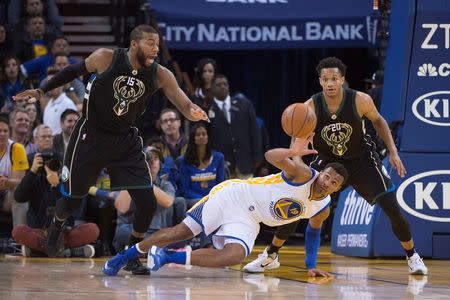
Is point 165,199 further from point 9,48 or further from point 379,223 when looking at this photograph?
point 9,48

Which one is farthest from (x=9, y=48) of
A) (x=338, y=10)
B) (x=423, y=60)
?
(x=423, y=60)

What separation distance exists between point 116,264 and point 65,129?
13.2 feet

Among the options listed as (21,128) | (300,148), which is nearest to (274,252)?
A: (300,148)

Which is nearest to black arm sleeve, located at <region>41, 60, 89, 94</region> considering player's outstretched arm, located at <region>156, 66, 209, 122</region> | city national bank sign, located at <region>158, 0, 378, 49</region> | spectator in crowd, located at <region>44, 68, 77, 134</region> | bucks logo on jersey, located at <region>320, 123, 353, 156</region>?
player's outstretched arm, located at <region>156, 66, 209, 122</region>

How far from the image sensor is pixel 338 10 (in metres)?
16.2

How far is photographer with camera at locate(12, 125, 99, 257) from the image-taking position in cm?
1127

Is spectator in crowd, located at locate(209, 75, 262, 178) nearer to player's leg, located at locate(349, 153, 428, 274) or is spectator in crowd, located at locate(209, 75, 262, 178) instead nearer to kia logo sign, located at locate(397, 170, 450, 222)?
kia logo sign, located at locate(397, 170, 450, 222)

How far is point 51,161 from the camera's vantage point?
11.4 m

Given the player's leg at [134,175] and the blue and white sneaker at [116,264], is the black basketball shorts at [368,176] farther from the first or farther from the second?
the blue and white sneaker at [116,264]

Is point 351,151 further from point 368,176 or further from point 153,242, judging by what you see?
point 153,242

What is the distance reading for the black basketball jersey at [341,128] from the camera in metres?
9.22

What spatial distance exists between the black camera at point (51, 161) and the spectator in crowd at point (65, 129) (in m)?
0.46

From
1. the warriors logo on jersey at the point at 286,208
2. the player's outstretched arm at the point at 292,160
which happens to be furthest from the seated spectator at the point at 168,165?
the player's outstretched arm at the point at 292,160

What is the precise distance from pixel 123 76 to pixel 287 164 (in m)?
1.60
